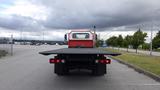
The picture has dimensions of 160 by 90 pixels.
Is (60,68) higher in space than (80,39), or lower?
lower

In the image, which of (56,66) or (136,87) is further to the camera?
(56,66)

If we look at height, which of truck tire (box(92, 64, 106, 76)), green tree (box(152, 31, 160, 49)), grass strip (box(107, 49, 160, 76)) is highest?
green tree (box(152, 31, 160, 49))

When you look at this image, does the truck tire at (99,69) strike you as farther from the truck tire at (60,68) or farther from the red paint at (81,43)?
Result: the red paint at (81,43)

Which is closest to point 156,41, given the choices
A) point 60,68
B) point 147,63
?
point 147,63

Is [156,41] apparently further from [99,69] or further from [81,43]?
[99,69]

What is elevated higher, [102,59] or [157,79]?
[102,59]

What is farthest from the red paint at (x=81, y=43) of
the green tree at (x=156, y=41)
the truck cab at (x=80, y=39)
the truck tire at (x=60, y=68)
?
the green tree at (x=156, y=41)

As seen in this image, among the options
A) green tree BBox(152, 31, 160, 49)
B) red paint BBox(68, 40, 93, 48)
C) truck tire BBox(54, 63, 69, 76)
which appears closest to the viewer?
truck tire BBox(54, 63, 69, 76)

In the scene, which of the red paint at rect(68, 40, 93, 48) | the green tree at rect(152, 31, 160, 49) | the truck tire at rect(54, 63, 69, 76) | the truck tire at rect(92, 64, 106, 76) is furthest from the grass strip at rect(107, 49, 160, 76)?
the green tree at rect(152, 31, 160, 49)

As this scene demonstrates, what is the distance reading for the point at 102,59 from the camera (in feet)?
41.8

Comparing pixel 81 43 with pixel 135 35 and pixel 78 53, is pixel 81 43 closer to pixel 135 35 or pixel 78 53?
pixel 78 53

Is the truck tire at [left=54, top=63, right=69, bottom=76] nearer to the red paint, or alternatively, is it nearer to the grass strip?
the grass strip

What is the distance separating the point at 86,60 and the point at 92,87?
1795 mm

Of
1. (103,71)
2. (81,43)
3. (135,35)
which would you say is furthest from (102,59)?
(135,35)
